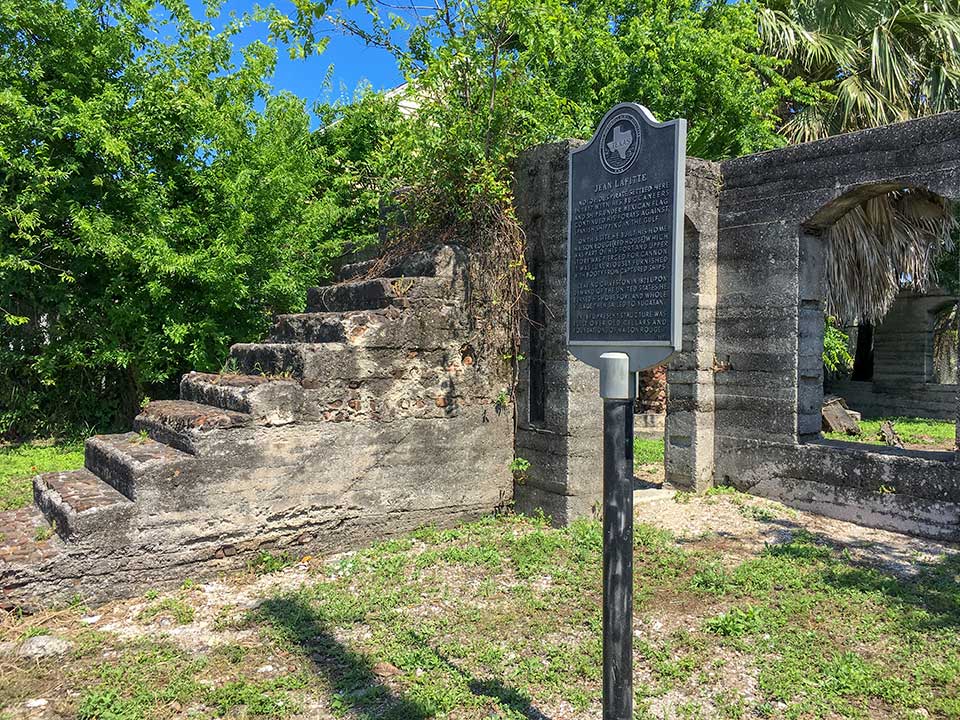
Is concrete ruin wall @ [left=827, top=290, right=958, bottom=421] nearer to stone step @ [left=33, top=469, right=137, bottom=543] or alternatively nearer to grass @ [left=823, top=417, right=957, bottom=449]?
grass @ [left=823, top=417, right=957, bottom=449]

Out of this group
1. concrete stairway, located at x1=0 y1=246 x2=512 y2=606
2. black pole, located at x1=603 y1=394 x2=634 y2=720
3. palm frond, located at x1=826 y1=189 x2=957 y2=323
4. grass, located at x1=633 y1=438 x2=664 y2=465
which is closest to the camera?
black pole, located at x1=603 y1=394 x2=634 y2=720

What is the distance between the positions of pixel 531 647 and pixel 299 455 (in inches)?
89.1

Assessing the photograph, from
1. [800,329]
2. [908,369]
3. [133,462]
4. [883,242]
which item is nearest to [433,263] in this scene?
[133,462]

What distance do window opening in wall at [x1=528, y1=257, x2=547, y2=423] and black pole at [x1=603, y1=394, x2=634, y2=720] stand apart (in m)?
3.49

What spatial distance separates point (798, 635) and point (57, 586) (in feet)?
14.1

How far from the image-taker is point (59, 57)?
29.0 ft

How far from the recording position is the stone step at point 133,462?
4574 mm

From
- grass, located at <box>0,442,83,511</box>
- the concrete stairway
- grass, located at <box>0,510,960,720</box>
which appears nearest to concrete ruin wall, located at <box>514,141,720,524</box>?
the concrete stairway

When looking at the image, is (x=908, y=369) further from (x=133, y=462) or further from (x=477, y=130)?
(x=133, y=462)

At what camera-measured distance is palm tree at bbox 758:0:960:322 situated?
39.1 ft

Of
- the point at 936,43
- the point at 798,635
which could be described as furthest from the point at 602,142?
the point at 936,43

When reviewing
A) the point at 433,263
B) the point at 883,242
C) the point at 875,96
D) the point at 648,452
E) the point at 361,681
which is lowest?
the point at 361,681

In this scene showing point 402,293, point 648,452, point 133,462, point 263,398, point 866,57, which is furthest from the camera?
point 866,57

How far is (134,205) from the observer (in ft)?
30.1
